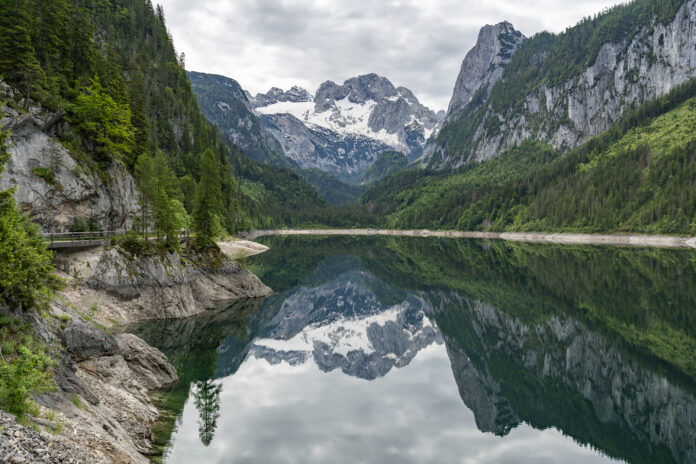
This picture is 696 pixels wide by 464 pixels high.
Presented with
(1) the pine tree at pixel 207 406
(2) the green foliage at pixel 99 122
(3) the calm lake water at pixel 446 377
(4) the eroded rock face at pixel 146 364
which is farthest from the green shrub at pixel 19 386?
(2) the green foliage at pixel 99 122

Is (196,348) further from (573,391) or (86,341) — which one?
(573,391)

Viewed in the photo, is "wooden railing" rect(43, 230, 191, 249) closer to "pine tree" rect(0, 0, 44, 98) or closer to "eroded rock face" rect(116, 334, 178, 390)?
"pine tree" rect(0, 0, 44, 98)

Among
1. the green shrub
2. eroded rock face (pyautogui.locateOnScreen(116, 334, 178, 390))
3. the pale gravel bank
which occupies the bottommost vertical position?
the green shrub

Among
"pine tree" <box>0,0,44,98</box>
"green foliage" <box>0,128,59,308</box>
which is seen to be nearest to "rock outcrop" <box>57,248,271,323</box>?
"pine tree" <box>0,0,44,98</box>

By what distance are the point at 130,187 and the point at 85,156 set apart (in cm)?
893

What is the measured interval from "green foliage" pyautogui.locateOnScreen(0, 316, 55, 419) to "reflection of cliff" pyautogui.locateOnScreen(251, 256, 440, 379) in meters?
22.0

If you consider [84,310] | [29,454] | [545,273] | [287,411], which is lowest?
[29,454]

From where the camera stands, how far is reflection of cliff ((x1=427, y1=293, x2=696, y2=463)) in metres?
22.7

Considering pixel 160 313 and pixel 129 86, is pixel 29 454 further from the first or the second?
pixel 129 86

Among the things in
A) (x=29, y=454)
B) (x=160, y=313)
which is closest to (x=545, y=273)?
(x=160, y=313)

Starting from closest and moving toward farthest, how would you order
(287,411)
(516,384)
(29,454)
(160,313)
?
(29,454) → (287,411) → (516,384) → (160,313)

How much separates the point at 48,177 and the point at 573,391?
163 ft

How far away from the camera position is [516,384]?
3169cm

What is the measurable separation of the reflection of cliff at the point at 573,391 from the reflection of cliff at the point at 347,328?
17.7ft
